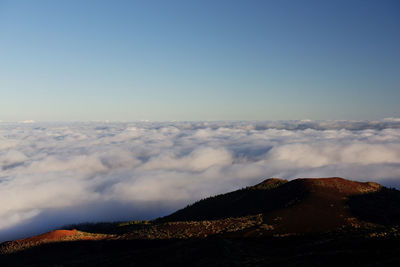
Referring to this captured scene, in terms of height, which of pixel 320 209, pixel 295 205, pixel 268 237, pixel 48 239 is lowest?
pixel 48 239

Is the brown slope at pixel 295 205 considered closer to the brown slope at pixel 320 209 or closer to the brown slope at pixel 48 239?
the brown slope at pixel 320 209

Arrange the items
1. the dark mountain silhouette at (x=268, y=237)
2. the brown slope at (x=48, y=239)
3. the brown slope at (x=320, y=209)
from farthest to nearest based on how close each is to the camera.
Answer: the brown slope at (x=48, y=239) → the brown slope at (x=320, y=209) → the dark mountain silhouette at (x=268, y=237)

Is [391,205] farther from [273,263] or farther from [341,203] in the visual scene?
[273,263]

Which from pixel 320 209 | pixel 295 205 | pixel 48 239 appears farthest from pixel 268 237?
pixel 48 239

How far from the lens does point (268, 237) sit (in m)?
37.6

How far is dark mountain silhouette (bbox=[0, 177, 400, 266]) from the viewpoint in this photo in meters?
26.2

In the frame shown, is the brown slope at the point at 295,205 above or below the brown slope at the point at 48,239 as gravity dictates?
above

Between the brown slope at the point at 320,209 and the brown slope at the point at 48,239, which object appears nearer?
the brown slope at the point at 320,209

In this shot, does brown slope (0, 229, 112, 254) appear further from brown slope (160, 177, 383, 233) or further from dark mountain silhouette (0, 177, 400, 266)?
brown slope (160, 177, 383, 233)

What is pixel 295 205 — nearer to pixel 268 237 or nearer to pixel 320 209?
pixel 320 209

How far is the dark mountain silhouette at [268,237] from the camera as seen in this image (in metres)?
26.2

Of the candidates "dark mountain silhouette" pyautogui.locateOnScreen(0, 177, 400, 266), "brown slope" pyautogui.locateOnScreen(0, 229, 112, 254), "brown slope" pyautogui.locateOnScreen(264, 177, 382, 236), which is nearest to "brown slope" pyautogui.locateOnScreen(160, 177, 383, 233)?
"brown slope" pyautogui.locateOnScreen(264, 177, 382, 236)

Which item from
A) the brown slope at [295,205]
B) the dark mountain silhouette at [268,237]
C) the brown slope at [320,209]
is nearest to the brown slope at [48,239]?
the dark mountain silhouette at [268,237]

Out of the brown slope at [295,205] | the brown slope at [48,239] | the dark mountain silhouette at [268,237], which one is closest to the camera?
the dark mountain silhouette at [268,237]
